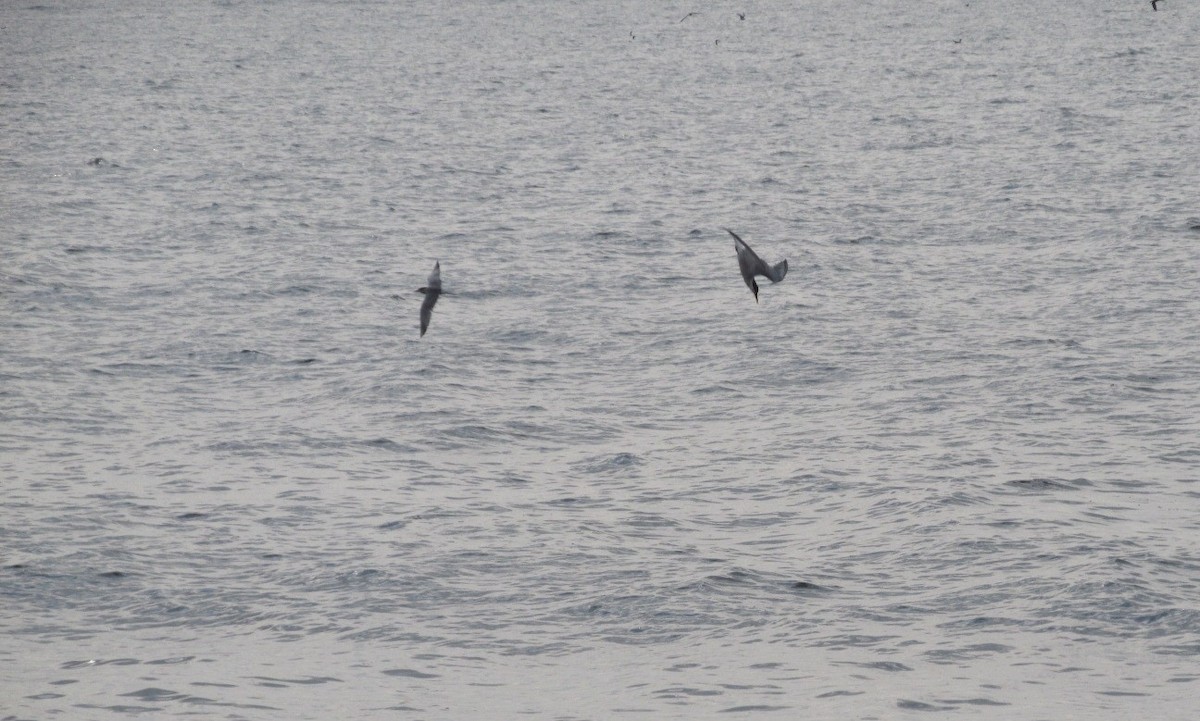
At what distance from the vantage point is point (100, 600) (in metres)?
17.5

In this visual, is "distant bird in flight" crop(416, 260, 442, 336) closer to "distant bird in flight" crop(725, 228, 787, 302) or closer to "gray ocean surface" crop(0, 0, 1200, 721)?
"gray ocean surface" crop(0, 0, 1200, 721)

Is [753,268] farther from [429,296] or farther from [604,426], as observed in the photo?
[604,426]

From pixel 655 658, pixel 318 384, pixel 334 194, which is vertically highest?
pixel 334 194

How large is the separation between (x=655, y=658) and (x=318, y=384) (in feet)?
34.4

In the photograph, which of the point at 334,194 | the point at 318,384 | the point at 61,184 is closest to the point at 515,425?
the point at 318,384

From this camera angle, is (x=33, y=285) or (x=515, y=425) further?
(x=33, y=285)

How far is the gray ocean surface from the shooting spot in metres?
16.1

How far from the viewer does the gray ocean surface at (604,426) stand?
1608cm

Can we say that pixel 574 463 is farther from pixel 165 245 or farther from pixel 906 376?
pixel 165 245

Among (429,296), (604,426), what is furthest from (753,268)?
(604,426)

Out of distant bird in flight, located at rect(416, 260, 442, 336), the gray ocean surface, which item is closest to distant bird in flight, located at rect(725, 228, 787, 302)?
the gray ocean surface

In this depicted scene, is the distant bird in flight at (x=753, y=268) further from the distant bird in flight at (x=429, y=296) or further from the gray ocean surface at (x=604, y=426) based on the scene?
the distant bird in flight at (x=429, y=296)

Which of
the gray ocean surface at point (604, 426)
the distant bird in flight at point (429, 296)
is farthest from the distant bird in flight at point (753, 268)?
the distant bird in flight at point (429, 296)

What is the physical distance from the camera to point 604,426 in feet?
75.4
